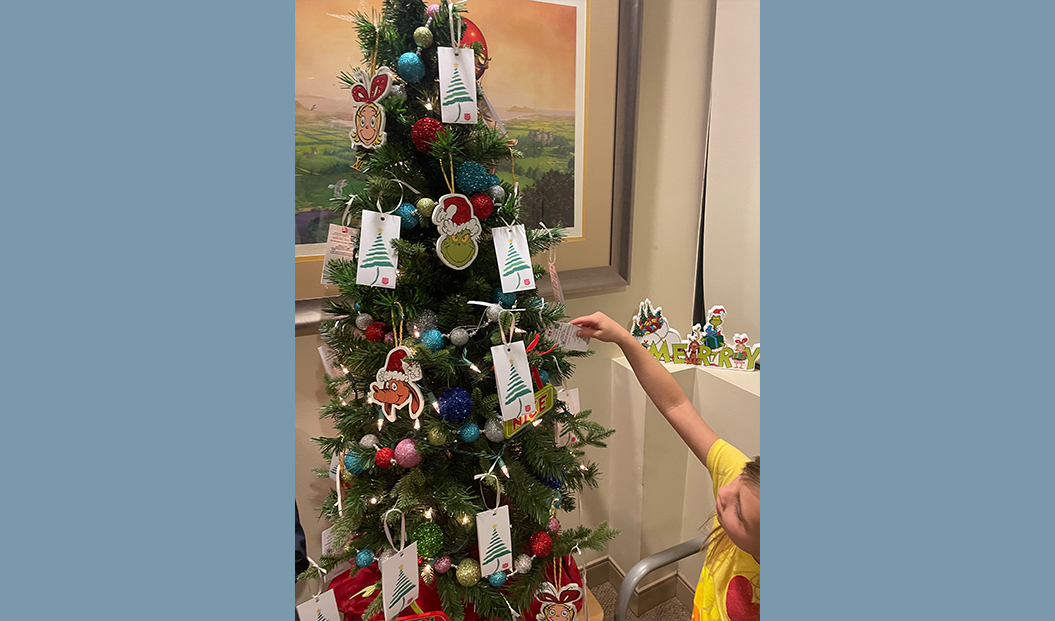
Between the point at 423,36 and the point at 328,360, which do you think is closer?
the point at 423,36

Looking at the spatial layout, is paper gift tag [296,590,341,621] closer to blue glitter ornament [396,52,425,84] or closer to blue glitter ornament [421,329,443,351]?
blue glitter ornament [421,329,443,351]

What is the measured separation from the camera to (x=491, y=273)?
100cm

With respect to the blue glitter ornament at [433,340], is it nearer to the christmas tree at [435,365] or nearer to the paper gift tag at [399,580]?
the christmas tree at [435,365]

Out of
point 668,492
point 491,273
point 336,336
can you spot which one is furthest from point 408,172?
point 668,492

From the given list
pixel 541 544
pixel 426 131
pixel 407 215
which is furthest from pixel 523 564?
pixel 426 131

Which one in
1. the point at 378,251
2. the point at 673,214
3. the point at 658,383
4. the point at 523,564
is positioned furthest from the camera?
the point at 673,214

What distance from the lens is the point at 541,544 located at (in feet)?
3.29

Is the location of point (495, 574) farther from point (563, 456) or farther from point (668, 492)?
point (668, 492)

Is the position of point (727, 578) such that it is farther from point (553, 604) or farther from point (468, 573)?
point (468, 573)

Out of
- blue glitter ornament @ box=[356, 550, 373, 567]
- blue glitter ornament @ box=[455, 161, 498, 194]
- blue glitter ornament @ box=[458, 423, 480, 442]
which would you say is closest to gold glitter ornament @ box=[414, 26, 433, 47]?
blue glitter ornament @ box=[455, 161, 498, 194]

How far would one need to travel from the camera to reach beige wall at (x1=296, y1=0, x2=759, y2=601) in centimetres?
107

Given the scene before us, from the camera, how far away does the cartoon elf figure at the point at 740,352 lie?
1.11 metres

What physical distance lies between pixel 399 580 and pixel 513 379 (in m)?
0.39

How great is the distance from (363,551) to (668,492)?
28.9 inches
